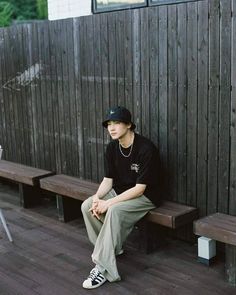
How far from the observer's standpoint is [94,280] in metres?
3.83

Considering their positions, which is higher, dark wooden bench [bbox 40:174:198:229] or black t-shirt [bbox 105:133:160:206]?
black t-shirt [bbox 105:133:160:206]

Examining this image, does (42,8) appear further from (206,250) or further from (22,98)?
(206,250)

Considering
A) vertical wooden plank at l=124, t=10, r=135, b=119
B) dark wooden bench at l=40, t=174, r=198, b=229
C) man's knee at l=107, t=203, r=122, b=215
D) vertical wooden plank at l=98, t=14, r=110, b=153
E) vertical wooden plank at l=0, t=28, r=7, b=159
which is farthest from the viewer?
vertical wooden plank at l=0, t=28, r=7, b=159

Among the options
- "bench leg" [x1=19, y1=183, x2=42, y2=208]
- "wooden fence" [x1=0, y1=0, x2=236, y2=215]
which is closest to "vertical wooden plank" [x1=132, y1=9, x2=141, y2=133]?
"wooden fence" [x1=0, y1=0, x2=236, y2=215]

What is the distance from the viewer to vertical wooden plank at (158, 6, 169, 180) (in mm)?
4383

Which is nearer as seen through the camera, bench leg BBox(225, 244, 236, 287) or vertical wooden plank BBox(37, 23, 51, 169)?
bench leg BBox(225, 244, 236, 287)

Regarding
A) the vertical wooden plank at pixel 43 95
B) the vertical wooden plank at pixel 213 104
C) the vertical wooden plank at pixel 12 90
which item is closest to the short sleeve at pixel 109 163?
the vertical wooden plank at pixel 213 104

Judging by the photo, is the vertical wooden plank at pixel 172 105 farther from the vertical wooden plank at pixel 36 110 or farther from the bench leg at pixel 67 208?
the vertical wooden plank at pixel 36 110

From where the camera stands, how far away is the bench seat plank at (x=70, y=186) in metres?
4.89

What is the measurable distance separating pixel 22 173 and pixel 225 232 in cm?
296

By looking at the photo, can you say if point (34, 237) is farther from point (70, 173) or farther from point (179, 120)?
point (179, 120)

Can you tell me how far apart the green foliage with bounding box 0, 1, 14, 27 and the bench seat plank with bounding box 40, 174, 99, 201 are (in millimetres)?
22831

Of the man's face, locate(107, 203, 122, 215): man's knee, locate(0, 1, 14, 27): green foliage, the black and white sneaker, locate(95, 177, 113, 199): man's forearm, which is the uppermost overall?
locate(0, 1, 14, 27): green foliage

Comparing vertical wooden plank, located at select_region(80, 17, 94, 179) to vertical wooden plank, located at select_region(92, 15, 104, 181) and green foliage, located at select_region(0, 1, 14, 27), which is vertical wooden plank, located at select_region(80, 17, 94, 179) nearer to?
vertical wooden plank, located at select_region(92, 15, 104, 181)
